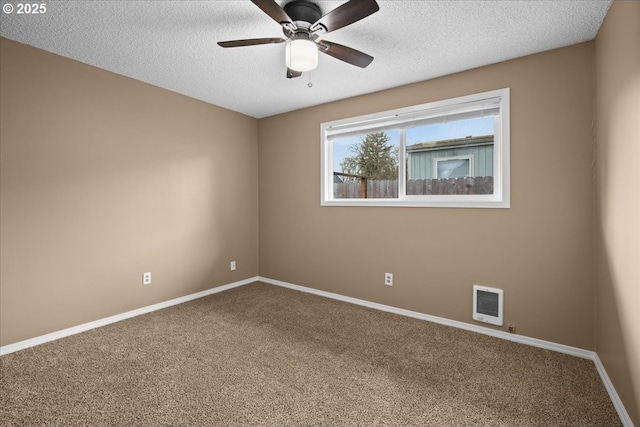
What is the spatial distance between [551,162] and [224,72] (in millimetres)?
2962

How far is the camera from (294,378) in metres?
2.03

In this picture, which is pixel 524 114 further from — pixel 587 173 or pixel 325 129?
pixel 325 129

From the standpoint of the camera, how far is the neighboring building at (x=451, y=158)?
285 cm

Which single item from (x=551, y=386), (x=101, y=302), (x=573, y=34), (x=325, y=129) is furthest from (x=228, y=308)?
(x=573, y=34)

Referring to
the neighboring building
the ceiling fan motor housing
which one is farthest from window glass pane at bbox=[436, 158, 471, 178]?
the ceiling fan motor housing

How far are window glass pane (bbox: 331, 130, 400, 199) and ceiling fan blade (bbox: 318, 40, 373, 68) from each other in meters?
1.31

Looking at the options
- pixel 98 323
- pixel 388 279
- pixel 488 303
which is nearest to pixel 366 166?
pixel 388 279

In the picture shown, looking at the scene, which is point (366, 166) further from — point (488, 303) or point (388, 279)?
point (488, 303)

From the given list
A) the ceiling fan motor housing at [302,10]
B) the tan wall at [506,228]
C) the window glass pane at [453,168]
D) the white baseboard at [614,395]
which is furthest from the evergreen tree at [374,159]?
the white baseboard at [614,395]

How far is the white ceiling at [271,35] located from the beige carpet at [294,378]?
240 cm

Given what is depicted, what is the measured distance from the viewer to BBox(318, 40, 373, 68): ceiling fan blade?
2021 millimetres

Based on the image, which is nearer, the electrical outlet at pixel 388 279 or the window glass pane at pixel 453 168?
the window glass pane at pixel 453 168

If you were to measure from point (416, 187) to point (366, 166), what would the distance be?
0.68 metres

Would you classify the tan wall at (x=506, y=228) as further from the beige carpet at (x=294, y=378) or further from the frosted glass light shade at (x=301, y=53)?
the frosted glass light shade at (x=301, y=53)
